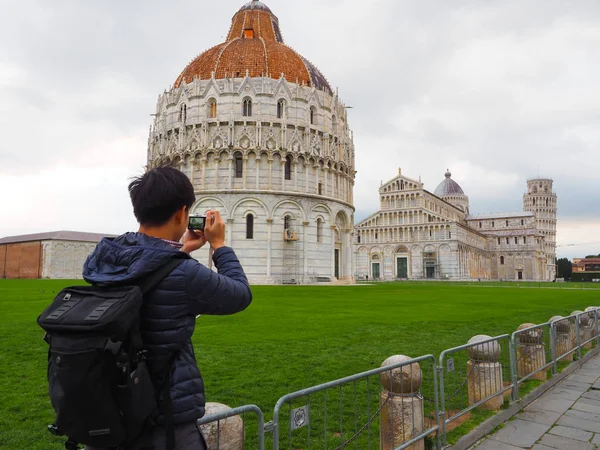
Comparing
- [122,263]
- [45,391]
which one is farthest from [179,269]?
[45,391]

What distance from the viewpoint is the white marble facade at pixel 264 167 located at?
139 ft

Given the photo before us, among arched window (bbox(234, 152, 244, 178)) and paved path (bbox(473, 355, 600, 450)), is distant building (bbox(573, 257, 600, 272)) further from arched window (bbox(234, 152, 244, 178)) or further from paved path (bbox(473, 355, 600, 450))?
paved path (bbox(473, 355, 600, 450))

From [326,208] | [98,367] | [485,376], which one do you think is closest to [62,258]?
[326,208]

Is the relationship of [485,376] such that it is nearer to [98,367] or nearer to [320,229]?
[98,367]

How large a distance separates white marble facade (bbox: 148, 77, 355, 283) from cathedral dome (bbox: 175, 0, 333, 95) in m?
1.64

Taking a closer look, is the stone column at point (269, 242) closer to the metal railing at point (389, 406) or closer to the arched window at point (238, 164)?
the arched window at point (238, 164)

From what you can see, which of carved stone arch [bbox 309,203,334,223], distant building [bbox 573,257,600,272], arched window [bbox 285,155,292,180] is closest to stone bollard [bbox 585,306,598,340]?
carved stone arch [bbox 309,203,334,223]

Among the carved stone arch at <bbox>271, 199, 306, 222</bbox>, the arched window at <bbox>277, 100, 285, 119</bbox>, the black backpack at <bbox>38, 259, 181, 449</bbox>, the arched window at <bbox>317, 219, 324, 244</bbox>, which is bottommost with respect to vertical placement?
the black backpack at <bbox>38, 259, 181, 449</bbox>

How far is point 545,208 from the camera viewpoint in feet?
415

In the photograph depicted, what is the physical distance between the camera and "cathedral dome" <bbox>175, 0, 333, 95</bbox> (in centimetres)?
4581

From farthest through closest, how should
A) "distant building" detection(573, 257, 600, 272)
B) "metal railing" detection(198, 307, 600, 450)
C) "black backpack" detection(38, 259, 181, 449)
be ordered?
"distant building" detection(573, 257, 600, 272), "metal railing" detection(198, 307, 600, 450), "black backpack" detection(38, 259, 181, 449)

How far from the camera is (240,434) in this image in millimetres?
3377

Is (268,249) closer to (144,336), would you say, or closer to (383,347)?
(383,347)

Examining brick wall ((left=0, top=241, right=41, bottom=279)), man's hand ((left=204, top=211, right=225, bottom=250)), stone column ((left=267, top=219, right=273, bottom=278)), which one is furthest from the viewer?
brick wall ((left=0, top=241, right=41, bottom=279))
